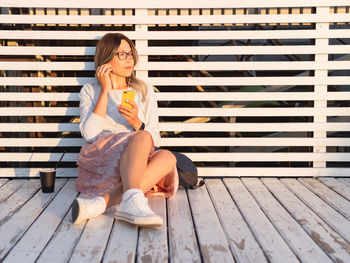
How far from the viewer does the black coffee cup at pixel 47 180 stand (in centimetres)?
294

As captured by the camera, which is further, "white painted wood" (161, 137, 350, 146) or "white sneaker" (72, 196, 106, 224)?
"white painted wood" (161, 137, 350, 146)

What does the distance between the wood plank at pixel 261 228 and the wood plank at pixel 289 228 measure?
0.12ft

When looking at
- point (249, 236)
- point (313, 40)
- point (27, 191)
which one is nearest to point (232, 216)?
point (249, 236)

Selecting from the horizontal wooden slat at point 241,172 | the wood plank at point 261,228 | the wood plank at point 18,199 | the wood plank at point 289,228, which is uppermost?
the horizontal wooden slat at point 241,172

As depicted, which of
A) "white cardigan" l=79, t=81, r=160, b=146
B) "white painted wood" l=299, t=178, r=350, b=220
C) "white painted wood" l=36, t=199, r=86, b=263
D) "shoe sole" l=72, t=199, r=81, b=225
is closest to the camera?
"white painted wood" l=36, t=199, r=86, b=263

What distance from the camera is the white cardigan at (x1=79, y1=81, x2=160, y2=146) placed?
285cm

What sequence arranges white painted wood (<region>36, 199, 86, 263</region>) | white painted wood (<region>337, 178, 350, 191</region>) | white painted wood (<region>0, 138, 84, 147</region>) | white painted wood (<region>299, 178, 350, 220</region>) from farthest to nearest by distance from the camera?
white painted wood (<region>0, 138, 84, 147</region>) < white painted wood (<region>337, 178, 350, 191</region>) < white painted wood (<region>299, 178, 350, 220</region>) < white painted wood (<region>36, 199, 86, 263</region>)

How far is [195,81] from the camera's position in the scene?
3441 mm

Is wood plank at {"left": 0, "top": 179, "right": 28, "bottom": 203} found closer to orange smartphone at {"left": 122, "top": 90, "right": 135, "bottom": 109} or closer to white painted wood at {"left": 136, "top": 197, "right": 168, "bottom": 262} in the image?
orange smartphone at {"left": 122, "top": 90, "right": 135, "bottom": 109}

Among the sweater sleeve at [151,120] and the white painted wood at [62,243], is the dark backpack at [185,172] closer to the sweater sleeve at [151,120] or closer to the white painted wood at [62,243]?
the sweater sleeve at [151,120]

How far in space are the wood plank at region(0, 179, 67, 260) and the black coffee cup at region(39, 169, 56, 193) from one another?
40 mm

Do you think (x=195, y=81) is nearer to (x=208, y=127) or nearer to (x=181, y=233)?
(x=208, y=127)
